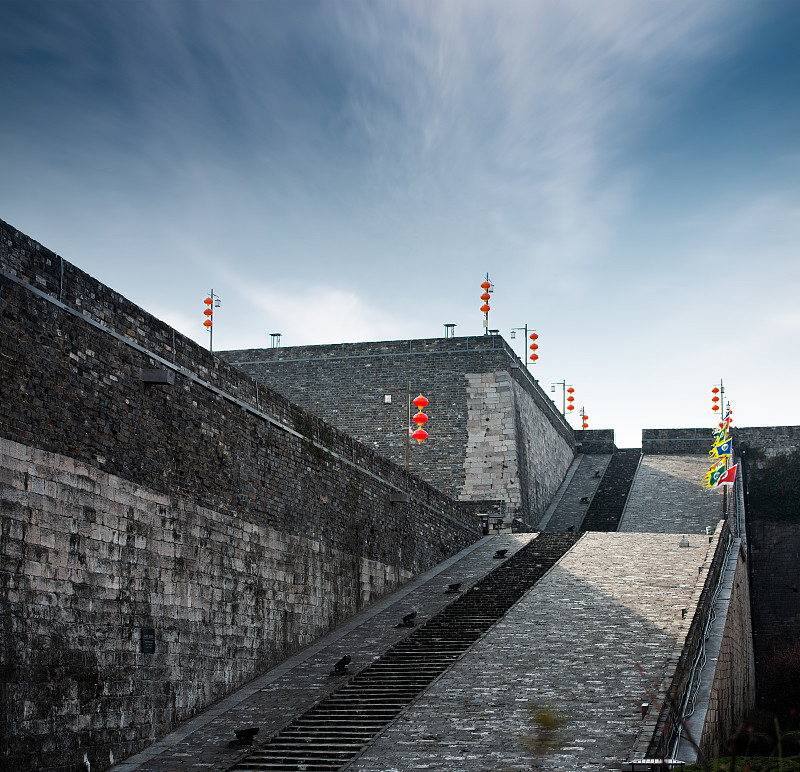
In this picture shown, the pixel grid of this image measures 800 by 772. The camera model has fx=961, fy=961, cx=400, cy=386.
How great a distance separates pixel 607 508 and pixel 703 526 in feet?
12.8

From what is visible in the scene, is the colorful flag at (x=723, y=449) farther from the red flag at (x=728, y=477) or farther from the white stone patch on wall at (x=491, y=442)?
the white stone patch on wall at (x=491, y=442)

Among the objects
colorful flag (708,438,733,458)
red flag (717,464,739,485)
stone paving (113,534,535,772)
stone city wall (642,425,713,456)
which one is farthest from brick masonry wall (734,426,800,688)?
stone paving (113,534,535,772)

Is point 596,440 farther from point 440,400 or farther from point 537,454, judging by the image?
point 440,400

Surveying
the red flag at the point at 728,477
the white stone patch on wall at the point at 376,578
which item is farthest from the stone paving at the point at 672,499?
the white stone patch on wall at the point at 376,578

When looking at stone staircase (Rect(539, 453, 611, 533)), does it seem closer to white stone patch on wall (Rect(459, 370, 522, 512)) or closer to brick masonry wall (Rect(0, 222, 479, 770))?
white stone patch on wall (Rect(459, 370, 522, 512))

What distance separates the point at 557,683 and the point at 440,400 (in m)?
15.1

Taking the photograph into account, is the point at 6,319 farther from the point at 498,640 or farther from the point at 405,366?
the point at 405,366

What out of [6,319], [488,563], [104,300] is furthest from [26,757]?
[488,563]

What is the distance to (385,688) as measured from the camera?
10.9 metres

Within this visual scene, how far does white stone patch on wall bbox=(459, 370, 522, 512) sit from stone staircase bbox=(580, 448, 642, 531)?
2966mm

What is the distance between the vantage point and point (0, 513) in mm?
7574

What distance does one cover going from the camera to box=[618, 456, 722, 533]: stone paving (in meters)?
24.1

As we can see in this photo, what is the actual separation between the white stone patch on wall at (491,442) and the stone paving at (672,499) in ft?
10.6

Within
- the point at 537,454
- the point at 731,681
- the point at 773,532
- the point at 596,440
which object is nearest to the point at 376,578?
the point at 731,681
